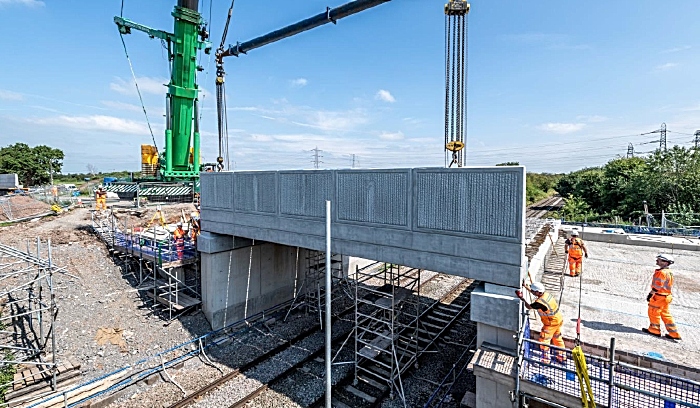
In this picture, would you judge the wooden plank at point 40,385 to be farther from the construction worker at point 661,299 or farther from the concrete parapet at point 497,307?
the construction worker at point 661,299

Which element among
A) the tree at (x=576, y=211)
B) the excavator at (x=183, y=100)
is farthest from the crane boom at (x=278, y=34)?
the tree at (x=576, y=211)

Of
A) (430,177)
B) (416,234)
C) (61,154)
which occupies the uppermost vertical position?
(61,154)

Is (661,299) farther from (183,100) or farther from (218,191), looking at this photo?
(183,100)

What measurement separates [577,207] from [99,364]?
139 feet

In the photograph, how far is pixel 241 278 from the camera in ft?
45.8

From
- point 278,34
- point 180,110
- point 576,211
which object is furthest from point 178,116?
point 576,211

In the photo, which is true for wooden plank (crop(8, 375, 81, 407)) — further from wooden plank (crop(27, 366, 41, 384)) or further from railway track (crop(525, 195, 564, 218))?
railway track (crop(525, 195, 564, 218))

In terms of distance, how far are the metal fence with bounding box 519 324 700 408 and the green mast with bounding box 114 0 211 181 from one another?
23803mm

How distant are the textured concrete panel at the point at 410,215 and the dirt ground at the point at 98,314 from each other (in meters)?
5.04

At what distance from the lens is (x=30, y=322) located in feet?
38.2

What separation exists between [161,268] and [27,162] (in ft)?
220

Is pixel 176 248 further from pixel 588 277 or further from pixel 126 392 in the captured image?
pixel 588 277

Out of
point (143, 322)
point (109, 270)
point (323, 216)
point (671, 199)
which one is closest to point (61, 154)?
point (109, 270)

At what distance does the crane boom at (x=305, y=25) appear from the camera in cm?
1496
